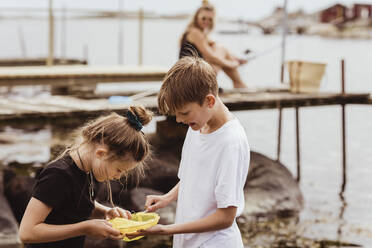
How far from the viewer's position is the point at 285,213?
7.89m

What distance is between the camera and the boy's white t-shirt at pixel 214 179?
8.24 ft

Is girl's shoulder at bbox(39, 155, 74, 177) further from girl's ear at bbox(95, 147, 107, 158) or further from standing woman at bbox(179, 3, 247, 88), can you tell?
standing woman at bbox(179, 3, 247, 88)

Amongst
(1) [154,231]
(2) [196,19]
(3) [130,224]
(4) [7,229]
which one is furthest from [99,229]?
(2) [196,19]

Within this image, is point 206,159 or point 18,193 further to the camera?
point 18,193

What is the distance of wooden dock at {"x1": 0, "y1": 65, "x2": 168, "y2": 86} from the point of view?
305 inches

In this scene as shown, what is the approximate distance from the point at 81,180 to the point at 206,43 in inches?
214

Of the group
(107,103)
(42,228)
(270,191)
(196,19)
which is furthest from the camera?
(270,191)

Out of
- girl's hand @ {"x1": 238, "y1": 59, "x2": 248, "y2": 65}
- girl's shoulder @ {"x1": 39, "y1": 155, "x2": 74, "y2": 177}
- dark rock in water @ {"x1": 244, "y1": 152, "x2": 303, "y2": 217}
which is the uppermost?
girl's hand @ {"x1": 238, "y1": 59, "x2": 248, "y2": 65}

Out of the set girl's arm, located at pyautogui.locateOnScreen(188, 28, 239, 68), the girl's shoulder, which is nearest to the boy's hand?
the girl's shoulder

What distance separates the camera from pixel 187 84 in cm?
251

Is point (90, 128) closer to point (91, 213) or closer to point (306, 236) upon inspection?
point (91, 213)

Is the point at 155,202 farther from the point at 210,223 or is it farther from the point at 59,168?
the point at 59,168

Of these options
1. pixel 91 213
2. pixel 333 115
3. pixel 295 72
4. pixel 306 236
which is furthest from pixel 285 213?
pixel 333 115

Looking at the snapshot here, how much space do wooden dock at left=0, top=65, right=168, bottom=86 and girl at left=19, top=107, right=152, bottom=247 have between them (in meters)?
5.33
